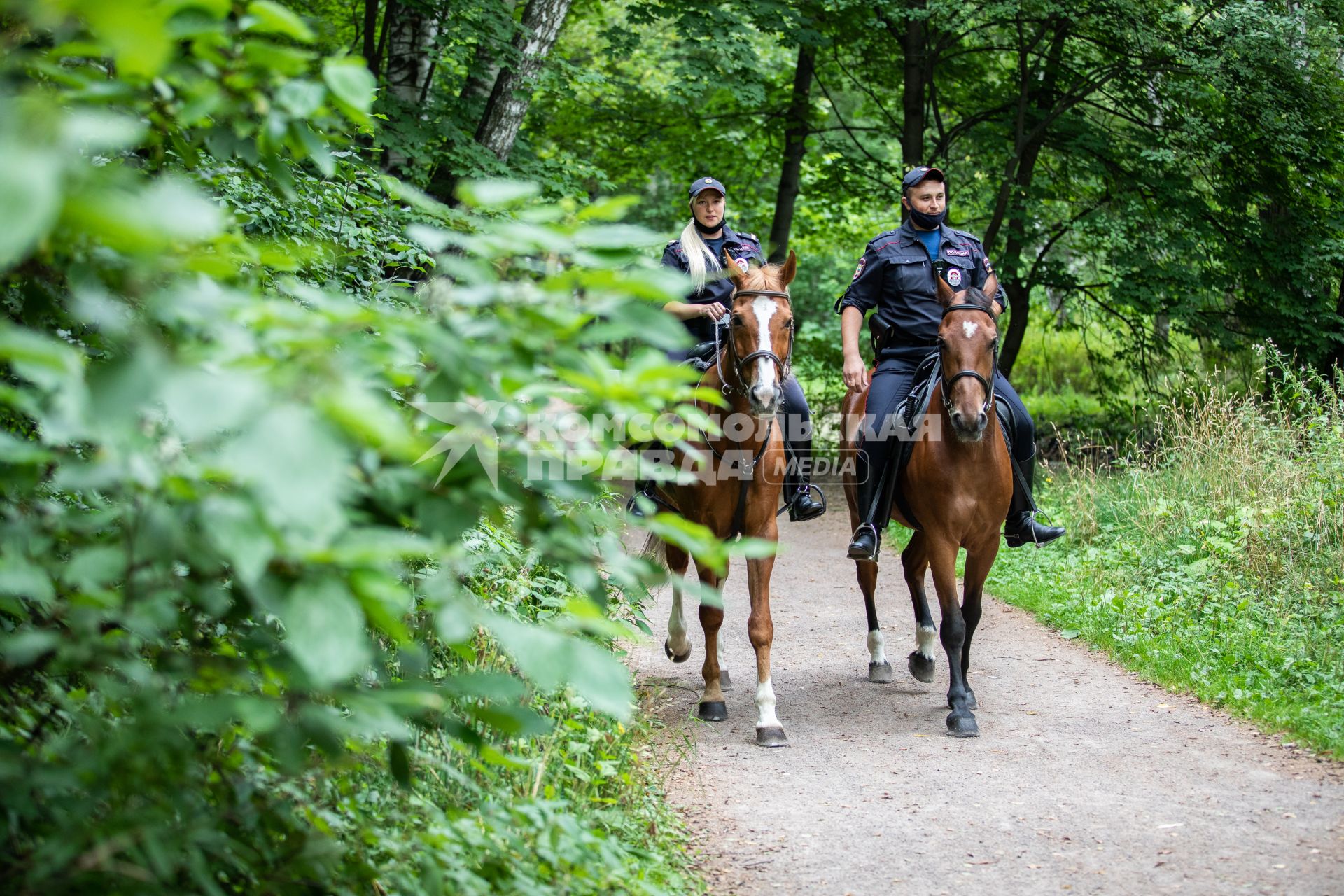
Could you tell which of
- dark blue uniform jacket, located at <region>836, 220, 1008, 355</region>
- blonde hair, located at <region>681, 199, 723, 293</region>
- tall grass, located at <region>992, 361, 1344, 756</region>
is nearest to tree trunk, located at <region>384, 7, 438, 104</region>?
blonde hair, located at <region>681, 199, 723, 293</region>

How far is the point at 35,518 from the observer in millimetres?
2193

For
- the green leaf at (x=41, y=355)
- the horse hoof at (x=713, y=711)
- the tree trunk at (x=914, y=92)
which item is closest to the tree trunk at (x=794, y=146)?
the tree trunk at (x=914, y=92)

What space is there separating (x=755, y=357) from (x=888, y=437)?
4.58 feet

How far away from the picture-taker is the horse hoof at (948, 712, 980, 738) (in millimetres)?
6238

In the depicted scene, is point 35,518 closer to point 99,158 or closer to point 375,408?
point 375,408

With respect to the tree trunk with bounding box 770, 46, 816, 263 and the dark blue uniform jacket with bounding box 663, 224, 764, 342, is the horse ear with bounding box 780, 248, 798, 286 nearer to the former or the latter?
the dark blue uniform jacket with bounding box 663, 224, 764, 342

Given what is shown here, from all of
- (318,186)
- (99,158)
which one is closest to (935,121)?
(318,186)

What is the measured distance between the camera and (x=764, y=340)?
612 centimetres

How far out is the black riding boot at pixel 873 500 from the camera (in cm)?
699

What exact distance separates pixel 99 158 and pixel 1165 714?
239 inches

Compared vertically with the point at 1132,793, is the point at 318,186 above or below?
above

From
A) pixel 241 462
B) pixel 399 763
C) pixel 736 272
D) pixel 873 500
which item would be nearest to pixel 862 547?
pixel 873 500

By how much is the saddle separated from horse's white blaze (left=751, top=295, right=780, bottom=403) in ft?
4.09

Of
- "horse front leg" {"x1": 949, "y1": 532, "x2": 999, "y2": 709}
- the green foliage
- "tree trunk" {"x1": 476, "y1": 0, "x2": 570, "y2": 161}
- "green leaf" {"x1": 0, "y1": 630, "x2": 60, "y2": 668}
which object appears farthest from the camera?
"tree trunk" {"x1": 476, "y1": 0, "x2": 570, "y2": 161}
